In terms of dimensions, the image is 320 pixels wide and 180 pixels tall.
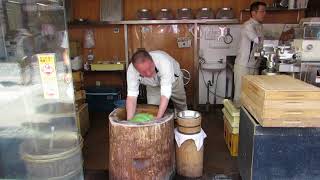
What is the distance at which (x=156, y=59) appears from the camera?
277 centimetres

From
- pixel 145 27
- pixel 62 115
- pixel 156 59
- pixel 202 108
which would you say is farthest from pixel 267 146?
pixel 145 27

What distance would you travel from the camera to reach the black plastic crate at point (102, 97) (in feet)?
16.5

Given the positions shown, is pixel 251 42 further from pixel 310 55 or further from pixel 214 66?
pixel 310 55

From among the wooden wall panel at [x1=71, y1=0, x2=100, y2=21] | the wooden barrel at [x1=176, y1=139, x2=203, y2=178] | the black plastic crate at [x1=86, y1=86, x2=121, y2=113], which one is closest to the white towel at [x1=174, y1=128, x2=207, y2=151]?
the wooden barrel at [x1=176, y1=139, x2=203, y2=178]

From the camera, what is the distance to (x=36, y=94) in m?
2.10

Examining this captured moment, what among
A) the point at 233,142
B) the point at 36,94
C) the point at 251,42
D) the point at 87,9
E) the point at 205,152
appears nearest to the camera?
the point at 36,94

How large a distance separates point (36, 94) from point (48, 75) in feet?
0.63

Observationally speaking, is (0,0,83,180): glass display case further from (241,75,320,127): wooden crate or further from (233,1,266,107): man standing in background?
(233,1,266,107): man standing in background

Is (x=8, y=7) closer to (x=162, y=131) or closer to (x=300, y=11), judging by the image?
(x=162, y=131)

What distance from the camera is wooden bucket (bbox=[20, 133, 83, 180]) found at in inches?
86.0

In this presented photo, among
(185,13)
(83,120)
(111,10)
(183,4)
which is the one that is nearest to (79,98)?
(83,120)

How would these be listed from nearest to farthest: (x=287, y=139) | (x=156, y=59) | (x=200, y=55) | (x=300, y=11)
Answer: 1. (x=287, y=139)
2. (x=156, y=59)
3. (x=300, y=11)
4. (x=200, y=55)

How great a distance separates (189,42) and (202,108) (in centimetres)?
121

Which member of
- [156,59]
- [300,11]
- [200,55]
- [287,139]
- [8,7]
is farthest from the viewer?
[200,55]
